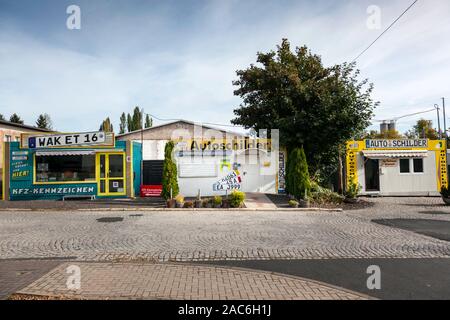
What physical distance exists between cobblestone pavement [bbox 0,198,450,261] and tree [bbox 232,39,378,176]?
4.91 metres

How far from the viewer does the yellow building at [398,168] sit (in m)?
18.8

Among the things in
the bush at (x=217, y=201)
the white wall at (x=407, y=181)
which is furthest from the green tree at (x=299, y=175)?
the white wall at (x=407, y=181)

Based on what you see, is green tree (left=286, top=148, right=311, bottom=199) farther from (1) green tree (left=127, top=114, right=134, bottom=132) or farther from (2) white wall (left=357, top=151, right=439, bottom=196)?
(1) green tree (left=127, top=114, right=134, bottom=132)

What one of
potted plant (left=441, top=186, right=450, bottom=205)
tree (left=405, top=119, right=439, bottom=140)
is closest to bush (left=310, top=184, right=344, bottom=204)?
potted plant (left=441, top=186, right=450, bottom=205)

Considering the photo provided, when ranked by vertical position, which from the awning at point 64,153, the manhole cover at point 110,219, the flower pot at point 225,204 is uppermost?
the awning at point 64,153

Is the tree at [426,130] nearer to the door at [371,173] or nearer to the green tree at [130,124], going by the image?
the door at [371,173]

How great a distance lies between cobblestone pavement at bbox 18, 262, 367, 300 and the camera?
14.7ft

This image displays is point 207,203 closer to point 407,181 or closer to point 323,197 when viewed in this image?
point 323,197

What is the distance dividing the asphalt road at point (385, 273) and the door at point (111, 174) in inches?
491

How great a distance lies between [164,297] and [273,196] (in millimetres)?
13301
